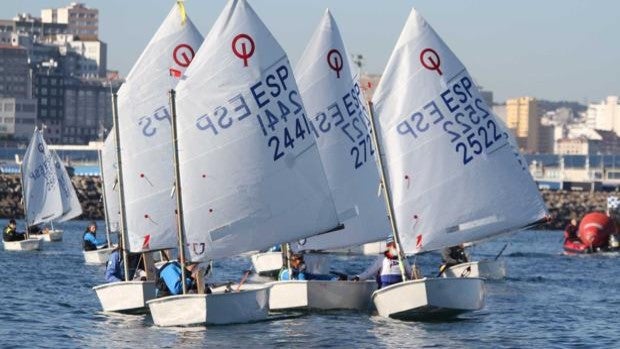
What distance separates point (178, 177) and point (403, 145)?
5.25 m

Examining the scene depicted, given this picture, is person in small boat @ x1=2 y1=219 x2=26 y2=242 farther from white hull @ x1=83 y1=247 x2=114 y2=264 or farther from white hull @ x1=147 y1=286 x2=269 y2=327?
white hull @ x1=147 y1=286 x2=269 y2=327

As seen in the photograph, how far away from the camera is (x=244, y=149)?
32656 mm

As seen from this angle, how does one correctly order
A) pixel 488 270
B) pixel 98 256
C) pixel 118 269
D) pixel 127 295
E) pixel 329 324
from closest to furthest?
pixel 329 324 → pixel 127 295 → pixel 118 269 → pixel 488 270 → pixel 98 256

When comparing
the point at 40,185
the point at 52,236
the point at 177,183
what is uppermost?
the point at 40,185

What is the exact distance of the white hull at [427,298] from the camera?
32531mm

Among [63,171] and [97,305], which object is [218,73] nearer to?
[97,305]

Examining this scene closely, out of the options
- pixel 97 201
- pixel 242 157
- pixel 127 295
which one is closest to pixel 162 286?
pixel 127 295

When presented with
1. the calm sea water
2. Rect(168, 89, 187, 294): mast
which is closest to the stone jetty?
the calm sea water

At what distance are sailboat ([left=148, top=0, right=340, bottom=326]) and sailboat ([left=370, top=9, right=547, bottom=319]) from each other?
5.90 feet

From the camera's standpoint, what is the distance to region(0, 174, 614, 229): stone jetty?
11750cm

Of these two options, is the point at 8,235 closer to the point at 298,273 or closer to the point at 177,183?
the point at 298,273

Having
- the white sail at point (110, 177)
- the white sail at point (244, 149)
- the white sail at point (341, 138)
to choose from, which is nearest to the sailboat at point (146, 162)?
the white sail at point (244, 149)

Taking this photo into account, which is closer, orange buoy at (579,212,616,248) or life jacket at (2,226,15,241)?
life jacket at (2,226,15,241)

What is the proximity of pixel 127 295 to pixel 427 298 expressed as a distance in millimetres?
5936
